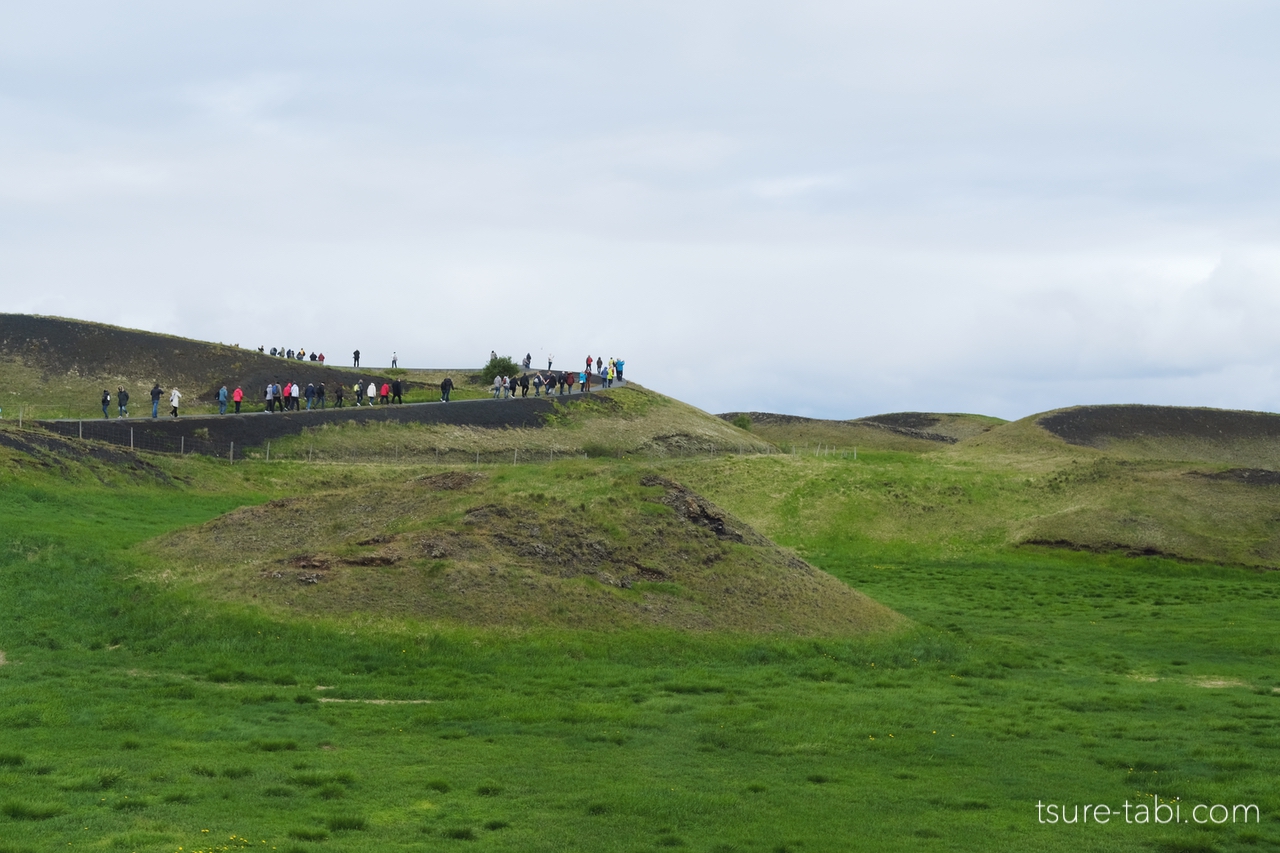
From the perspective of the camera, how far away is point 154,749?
61.0 feet

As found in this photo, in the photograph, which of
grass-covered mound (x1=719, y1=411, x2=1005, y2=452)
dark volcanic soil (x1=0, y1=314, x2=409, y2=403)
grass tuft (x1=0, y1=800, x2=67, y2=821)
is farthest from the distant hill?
grass tuft (x1=0, y1=800, x2=67, y2=821)

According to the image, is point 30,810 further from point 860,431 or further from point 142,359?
point 860,431

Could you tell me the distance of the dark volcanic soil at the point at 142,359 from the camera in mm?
88312

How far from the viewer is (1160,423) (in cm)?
10900

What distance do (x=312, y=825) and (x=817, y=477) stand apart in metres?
55.6

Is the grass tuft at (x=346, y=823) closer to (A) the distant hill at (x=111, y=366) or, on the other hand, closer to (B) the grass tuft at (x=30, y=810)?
(B) the grass tuft at (x=30, y=810)

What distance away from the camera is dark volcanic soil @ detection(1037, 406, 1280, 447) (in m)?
105

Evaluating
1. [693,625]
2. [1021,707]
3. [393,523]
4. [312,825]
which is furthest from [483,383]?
[312,825]

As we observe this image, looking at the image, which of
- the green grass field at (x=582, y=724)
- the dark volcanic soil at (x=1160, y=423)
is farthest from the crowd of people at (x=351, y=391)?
the dark volcanic soil at (x=1160, y=423)

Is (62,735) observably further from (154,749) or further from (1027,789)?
(1027,789)

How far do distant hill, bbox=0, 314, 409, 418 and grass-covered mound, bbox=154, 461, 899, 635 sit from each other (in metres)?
49.3

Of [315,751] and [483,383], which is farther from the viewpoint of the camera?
[483,383]

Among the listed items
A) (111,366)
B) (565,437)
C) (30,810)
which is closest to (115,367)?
(111,366)

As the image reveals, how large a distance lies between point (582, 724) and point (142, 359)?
7985 centimetres
